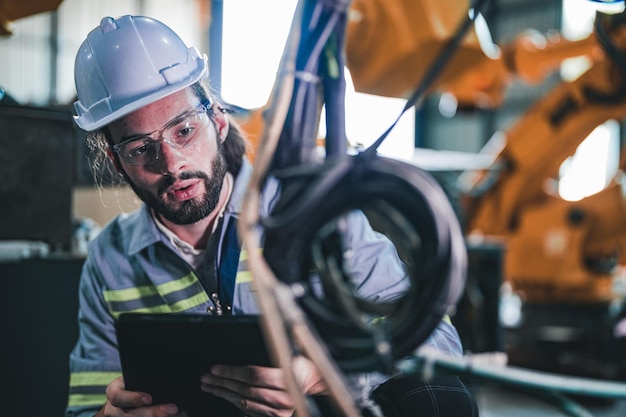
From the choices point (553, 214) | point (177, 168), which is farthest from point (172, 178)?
point (553, 214)

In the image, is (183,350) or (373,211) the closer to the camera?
(373,211)

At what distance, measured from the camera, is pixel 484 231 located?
11.1 feet

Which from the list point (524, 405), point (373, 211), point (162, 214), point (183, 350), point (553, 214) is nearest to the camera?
point (373, 211)

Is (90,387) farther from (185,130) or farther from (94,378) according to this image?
(185,130)

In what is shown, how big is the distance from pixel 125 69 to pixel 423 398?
741 mm

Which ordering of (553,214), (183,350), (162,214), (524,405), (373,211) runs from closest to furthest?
(373,211), (183,350), (162,214), (524,405), (553,214)

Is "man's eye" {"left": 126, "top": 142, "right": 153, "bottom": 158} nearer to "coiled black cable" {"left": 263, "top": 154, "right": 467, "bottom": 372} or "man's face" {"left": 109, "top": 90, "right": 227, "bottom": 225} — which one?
"man's face" {"left": 109, "top": 90, "right": 227, "bottom": 225}

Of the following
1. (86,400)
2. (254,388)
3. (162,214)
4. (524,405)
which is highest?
(162,214)

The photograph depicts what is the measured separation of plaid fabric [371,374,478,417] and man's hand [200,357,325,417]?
0.24m

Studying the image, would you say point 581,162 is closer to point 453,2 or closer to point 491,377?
point 453,2

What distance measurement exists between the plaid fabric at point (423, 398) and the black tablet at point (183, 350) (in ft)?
0.99

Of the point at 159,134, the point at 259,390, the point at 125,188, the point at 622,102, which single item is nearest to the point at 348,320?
the point at 259,390

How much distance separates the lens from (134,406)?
97 cm

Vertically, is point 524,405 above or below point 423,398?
below
